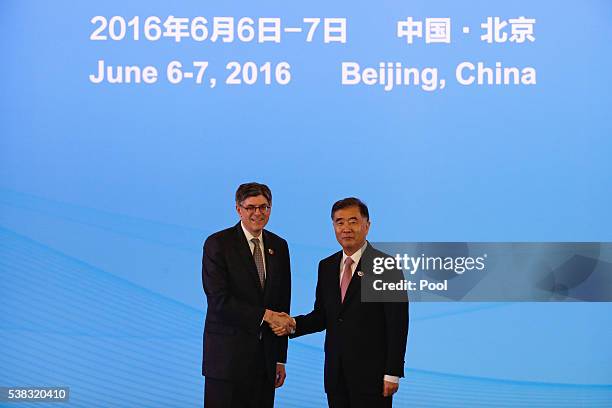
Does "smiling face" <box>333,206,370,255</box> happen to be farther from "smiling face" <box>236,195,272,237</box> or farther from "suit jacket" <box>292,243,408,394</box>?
"smiling face" <box>236,195,272,237</box>

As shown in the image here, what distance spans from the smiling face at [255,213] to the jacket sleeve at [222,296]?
17 centimetres

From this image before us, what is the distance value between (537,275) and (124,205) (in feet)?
6.54

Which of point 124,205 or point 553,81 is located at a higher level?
point 553,81

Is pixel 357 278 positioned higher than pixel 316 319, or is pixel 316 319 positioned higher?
pixel 357 278

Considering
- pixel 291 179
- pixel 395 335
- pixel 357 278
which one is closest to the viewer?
pixel 395 335

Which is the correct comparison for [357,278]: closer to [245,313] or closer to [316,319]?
[316,319]

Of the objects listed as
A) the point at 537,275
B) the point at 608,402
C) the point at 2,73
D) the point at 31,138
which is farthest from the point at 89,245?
the point at 608,402

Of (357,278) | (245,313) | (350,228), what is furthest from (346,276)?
(245,313)

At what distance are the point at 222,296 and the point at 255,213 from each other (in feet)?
1.34

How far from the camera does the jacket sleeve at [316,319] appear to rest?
12.8ft

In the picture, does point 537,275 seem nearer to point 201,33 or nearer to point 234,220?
point 234,220

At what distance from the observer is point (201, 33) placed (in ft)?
13.9

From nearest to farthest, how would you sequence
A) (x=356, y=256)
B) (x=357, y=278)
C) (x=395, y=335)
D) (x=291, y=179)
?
(x=395, y=335), (x=357, y=278), (x=356, y=256), (x=291, y=179)

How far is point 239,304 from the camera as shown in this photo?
3.76 m
